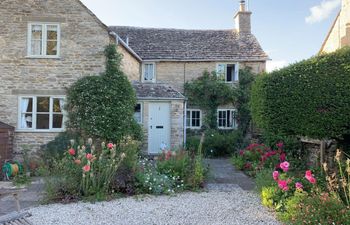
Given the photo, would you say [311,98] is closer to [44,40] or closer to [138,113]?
[138,113]

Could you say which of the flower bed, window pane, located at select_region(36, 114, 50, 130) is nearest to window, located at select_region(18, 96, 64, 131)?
window pane, located at select_region(36, 114, 50, 130)

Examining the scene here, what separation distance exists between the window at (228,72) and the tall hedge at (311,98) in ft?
38.1

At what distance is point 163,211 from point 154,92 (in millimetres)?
10345

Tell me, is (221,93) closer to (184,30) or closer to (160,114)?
(160,114)

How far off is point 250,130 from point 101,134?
10.1 m

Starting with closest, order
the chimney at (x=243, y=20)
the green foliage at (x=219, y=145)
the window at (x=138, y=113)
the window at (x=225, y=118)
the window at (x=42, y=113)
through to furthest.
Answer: the window at (x=42, y=113)
the window at (x=138, y=113)
the green foliage at (x=219, y=145)
the window at (x=225, y=118)
the chimney at (x=243, y=20)

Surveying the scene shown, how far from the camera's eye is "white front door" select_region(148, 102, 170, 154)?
16.3 m

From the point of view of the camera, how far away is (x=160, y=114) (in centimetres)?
1639

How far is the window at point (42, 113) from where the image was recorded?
44.3 ft

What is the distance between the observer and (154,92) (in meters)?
16.6

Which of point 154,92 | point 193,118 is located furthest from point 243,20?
point 154,92

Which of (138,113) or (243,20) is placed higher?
Result: (243,20)

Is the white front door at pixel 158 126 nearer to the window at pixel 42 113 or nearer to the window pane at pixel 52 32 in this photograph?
the window at pixel 42 113

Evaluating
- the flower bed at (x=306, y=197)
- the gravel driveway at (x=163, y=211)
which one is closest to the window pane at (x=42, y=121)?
the gravel driveway at (x=163, y=211)
